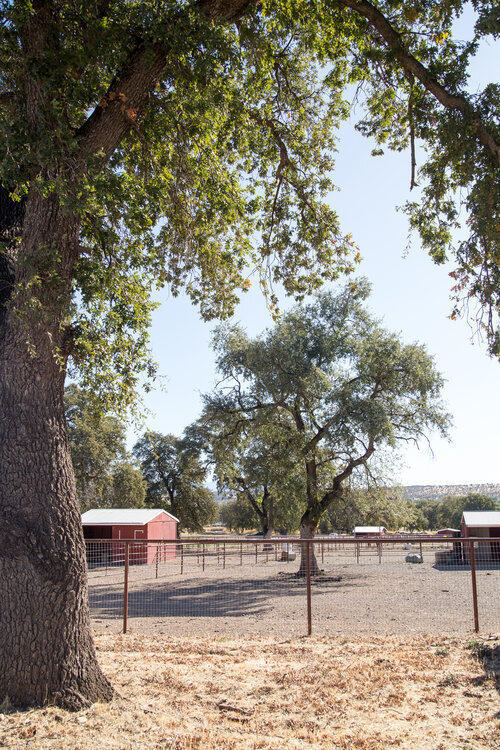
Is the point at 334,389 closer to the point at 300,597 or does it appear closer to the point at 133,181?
the point at 300,597

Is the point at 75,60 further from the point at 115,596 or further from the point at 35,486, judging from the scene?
the point at 115,596

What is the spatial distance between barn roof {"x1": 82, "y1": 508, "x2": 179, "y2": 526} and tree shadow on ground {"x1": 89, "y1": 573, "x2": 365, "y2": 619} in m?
10.8

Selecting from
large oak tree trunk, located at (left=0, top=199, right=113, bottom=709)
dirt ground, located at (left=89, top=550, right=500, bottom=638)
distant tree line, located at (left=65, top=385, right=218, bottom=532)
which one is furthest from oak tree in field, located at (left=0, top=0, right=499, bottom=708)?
distant tree line, located at (left=65, top=385, right=218, bottom=532)

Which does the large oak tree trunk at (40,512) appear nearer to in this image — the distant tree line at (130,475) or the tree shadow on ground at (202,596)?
the tree shadow on ground at (202,596)

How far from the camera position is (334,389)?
20047 millimetres

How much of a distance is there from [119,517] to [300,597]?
57.4 feet

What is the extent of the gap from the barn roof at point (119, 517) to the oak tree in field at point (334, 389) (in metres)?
10.8

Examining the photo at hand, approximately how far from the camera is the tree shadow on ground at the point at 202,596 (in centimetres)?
1195

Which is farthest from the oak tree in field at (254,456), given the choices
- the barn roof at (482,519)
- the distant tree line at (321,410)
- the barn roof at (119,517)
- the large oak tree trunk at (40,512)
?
the large oak tree trunk at (40,512)

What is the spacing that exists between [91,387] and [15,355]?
1701mm

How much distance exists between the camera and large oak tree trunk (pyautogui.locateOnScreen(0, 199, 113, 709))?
4.32m

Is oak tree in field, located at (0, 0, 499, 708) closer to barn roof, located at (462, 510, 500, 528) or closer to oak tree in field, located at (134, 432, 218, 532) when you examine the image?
barn roof, located at (462, 510, 500, 528)

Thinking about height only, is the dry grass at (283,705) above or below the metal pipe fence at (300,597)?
above

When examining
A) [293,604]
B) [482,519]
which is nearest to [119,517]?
[293,604]
